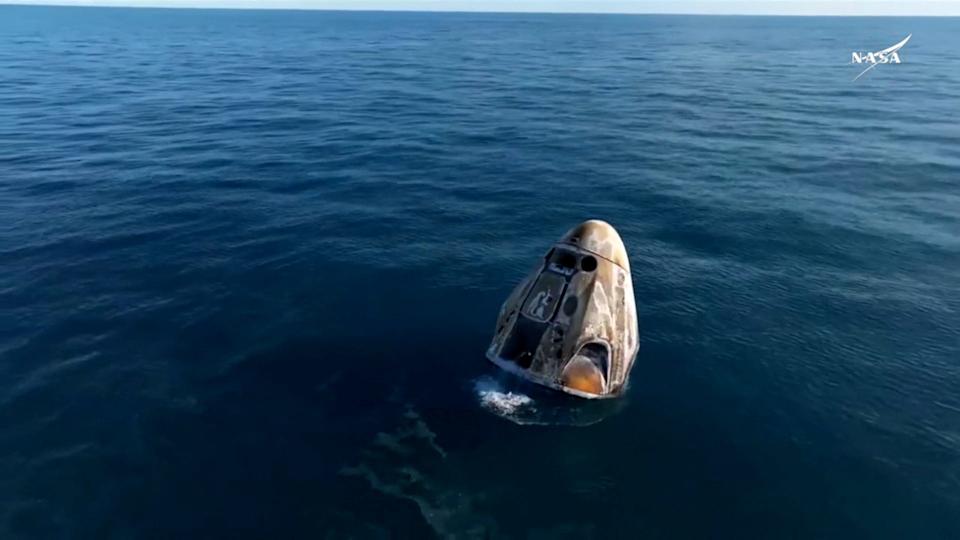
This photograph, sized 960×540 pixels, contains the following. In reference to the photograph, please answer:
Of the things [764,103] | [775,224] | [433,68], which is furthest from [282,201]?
[433,68]

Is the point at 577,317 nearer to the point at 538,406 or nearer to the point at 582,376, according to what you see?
the point at 582,376

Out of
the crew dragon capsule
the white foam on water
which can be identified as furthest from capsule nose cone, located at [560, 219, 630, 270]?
the white foam on water

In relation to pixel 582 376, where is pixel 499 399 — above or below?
below

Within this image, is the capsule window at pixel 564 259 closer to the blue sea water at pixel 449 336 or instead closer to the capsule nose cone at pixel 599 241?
the capsule nose cone at pixel 599 241

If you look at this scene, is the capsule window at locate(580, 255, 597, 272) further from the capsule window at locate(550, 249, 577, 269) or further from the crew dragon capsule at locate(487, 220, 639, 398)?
the capsule window at locate(550, 249, 577, 269)

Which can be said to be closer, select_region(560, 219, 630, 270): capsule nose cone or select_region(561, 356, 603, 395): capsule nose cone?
select_region(561, 356, 603, 395): capsule nose cone

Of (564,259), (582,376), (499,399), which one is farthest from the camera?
(499,399)

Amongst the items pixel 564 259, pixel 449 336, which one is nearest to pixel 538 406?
pixel 564 259
